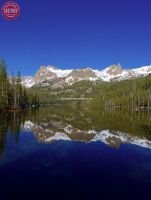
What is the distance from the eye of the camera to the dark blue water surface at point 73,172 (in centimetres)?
2084

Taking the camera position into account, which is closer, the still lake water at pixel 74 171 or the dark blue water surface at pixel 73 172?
the dark blue water surface at pixel 73 172

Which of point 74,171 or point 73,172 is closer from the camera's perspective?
point 73,172

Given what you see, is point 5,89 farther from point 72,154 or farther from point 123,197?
point 123,197

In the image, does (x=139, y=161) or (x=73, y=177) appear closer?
(x=73, y=177)

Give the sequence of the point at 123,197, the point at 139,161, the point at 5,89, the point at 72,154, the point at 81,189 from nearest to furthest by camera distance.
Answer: the point at 123,197 < the point at 81,189 < the point at 139,161 < the point at 72,154 < the point at 5,89

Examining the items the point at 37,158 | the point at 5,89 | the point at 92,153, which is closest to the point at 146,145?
the point at 92,153

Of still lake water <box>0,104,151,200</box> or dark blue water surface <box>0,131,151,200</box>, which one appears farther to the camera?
still lake water <box>0,104,151,200</box>

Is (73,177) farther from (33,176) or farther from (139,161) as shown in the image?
(139,161)

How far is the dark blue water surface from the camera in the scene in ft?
68.4

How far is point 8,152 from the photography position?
1348 inches

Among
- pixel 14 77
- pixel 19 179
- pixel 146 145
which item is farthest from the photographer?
pixel 14 77

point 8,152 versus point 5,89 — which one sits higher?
point 5,89

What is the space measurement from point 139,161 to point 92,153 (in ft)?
22.3

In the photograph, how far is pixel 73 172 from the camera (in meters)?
26.9
